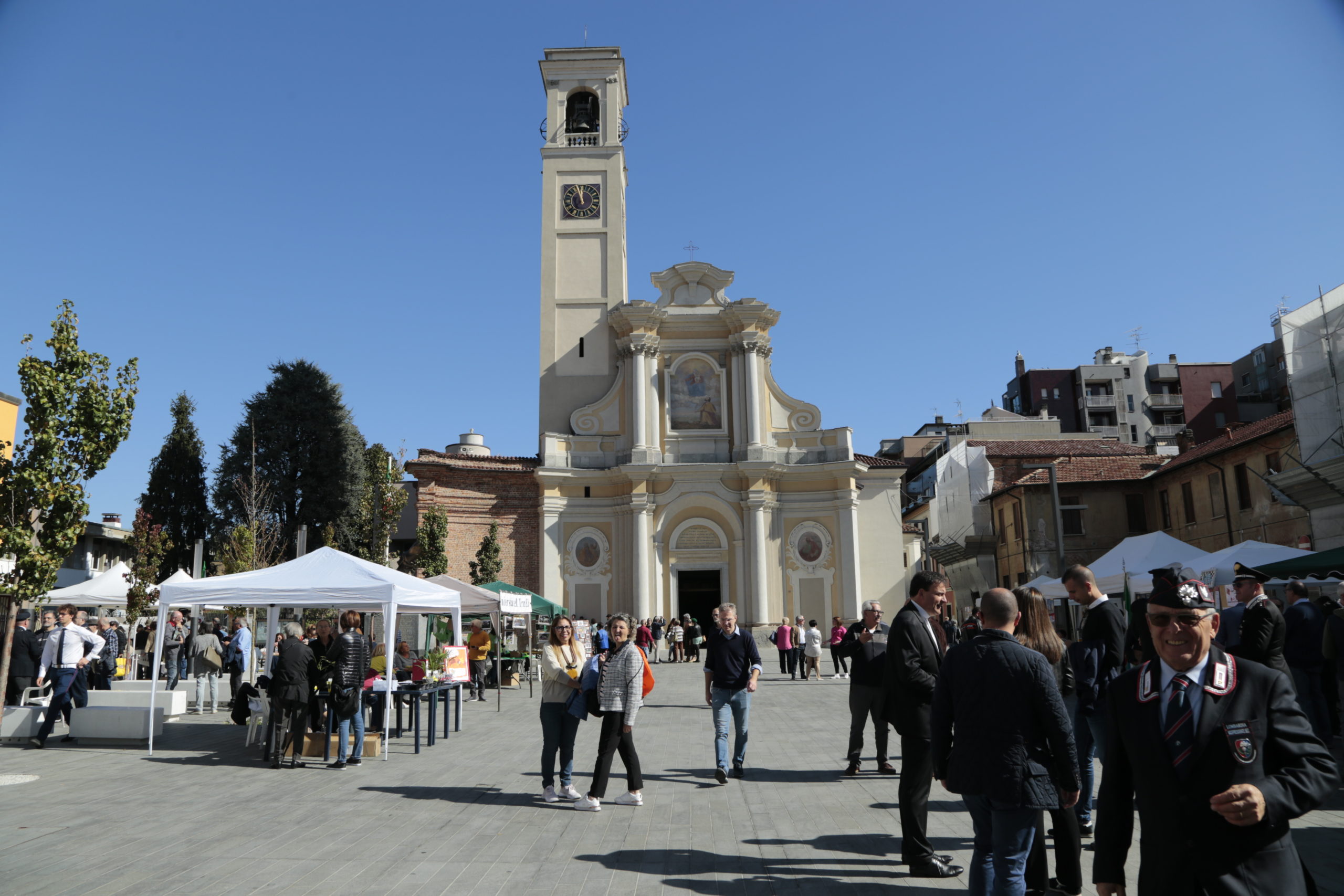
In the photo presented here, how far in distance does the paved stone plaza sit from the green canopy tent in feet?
19.9

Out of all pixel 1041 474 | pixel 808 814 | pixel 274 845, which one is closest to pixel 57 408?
pixel 274 845

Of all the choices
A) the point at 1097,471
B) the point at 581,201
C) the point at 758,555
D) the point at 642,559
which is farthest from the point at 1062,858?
the point at 581,201

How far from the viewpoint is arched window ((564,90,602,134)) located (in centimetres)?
4184

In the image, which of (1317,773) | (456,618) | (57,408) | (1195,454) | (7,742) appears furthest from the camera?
(1195,454)

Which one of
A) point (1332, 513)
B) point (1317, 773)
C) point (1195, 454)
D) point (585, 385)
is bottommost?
point (1317, 773)

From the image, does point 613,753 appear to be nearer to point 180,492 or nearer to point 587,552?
point 587,552

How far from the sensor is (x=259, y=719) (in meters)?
11.6

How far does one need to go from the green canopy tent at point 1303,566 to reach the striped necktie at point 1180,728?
10.7 meters

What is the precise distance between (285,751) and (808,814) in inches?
250

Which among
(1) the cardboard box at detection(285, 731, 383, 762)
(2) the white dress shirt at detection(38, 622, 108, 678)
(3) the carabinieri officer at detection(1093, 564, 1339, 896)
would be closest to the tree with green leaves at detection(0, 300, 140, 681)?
(2) the white dress shirt at detection(38, 622, 108, 678)

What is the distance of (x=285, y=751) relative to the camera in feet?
34.2

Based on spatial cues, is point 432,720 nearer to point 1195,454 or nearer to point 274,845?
point 274,845

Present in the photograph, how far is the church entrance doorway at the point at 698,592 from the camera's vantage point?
37281mm

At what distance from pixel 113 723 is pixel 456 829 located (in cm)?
772
